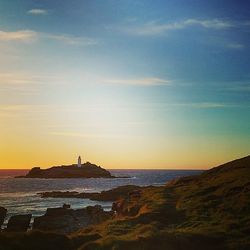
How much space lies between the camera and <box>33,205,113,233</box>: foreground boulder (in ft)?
186

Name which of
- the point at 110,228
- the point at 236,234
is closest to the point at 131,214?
the point at 110,228

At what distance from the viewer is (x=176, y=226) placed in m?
36.5

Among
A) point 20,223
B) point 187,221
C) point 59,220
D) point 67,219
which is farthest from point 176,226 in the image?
point 67,219

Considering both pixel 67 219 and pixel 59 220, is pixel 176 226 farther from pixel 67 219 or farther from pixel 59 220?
pixel 67 219

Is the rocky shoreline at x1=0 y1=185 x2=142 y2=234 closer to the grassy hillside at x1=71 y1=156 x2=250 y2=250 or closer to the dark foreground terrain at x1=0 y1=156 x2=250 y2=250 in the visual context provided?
the grassy hillside at x1=71 y1=156 x2=250 y2=250

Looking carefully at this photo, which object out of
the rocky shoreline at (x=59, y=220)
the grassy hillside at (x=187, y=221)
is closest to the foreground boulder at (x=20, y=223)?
the rocky shoreline at (x=59, y=220)

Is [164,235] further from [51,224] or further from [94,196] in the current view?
[94,196]

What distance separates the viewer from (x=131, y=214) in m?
47.9

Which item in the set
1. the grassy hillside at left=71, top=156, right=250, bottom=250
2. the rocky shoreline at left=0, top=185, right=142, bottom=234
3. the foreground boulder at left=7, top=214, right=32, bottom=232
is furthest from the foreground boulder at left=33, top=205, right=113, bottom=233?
the grassy hillside at left=71, top=156, right=250, bottom=250

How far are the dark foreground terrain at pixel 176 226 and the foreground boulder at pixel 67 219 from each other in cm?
1060

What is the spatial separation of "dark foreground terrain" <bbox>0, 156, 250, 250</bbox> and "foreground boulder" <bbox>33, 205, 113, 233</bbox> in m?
10.6

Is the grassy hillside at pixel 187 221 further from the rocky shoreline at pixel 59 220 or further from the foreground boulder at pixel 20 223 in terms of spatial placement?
the foreground boulder at pixel 20 223

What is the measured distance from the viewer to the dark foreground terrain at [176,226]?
29.2 m

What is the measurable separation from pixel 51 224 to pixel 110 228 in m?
24.2
